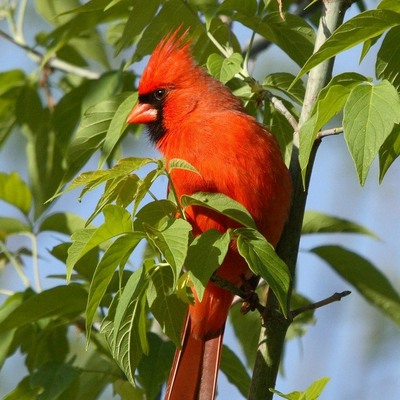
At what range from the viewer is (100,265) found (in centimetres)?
202

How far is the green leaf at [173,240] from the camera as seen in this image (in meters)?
1.90

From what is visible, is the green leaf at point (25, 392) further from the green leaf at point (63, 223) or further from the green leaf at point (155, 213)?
the green leaf at point (155, 213)

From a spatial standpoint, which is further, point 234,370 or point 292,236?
point 234,370

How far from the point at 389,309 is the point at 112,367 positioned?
95 centimetres

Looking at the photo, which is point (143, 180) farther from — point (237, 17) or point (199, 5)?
point (199, 5)

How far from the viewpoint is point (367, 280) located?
10.3 ft

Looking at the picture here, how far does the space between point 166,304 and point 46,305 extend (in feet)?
2.17

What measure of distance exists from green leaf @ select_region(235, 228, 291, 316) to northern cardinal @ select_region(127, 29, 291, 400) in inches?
24.6

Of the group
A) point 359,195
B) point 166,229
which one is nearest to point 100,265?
point 166,229

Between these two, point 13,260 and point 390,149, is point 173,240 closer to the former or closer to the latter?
point 390,149

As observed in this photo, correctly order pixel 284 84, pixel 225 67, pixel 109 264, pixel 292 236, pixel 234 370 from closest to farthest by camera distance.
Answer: pixel 109 264, pixel 225 67, pixel 292 236, pixel 284 84, pixel 234 370

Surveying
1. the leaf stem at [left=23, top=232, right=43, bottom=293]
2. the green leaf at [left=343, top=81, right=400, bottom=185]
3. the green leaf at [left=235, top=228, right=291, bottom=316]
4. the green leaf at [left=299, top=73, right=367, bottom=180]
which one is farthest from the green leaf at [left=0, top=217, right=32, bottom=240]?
the green leaf at [left=343, top=81, right=400, bottom=185]

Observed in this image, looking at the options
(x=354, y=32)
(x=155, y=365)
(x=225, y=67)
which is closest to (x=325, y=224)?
(x=155, y=365)

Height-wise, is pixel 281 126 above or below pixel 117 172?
above
